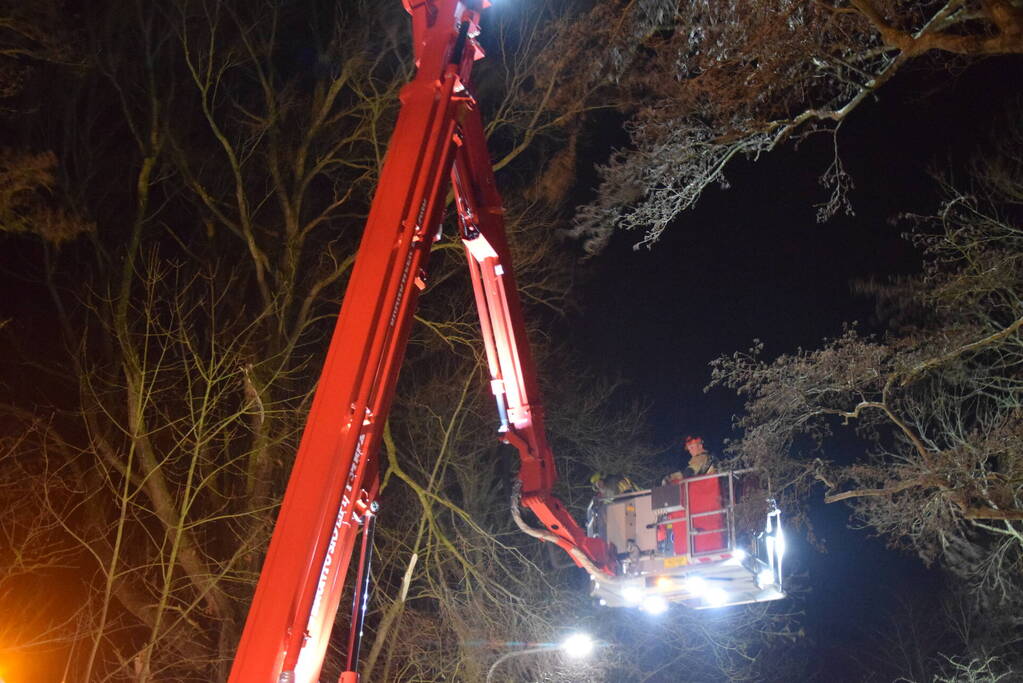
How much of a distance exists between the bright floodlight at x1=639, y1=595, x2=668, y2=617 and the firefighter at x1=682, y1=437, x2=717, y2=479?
1.34 meters

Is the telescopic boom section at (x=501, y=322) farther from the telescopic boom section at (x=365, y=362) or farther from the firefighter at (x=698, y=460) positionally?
the firefighter at (x=698, y=460)

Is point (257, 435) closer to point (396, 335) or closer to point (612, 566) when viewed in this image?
point (612, 566)

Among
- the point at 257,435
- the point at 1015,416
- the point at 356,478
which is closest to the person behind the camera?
the point at 356,478

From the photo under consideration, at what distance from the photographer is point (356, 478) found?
15.5 ft

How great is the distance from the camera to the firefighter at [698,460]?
1023cm

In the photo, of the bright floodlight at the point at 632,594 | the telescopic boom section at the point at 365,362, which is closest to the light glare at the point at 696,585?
the bright floodlight at the point at 632,594

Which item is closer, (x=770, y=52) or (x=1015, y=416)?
(x=770, y=52)

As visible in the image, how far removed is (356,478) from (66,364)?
12.6 metres

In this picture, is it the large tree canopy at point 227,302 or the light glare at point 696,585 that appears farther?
the large tree canopy at point 227,302

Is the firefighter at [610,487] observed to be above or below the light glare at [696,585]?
above

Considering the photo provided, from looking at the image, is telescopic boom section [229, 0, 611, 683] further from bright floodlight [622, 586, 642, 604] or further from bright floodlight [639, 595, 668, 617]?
bright floodlight [639, 595, 668, 617]

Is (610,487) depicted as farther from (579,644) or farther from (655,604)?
(579,644)

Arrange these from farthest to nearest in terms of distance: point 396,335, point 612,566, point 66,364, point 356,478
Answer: point 66,364, point 612,566, point 396,335, point 356,478

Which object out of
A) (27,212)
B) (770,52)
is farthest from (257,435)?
(770,52)
